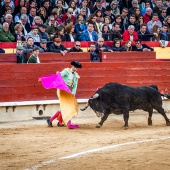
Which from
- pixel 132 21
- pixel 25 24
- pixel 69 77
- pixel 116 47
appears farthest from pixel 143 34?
pixel 69 77

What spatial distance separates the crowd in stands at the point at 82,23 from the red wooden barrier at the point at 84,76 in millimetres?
382

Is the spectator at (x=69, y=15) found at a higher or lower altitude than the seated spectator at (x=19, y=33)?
higher

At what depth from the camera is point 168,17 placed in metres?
18.9

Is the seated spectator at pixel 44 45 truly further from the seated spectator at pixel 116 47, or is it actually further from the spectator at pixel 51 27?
the seated spectator at pixel 116 47

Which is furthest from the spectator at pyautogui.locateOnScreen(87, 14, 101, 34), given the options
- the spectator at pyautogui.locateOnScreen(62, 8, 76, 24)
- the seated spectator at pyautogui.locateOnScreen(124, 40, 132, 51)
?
the seated spectator at pyautogui.locateOnScreen(124, 40, 132, 51)

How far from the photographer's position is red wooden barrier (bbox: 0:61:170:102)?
1525cm

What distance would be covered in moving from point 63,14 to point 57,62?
1952 millimetres

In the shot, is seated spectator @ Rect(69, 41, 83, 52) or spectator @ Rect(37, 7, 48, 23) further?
spectator @ Rect(37, 7, 48, 23)

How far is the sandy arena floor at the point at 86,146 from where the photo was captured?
30.4ft

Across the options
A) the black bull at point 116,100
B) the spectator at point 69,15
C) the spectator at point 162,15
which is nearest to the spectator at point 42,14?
the spectator at point 69,15

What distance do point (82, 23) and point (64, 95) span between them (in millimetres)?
3416

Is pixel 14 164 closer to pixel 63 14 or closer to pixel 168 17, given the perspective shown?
pixel 63 14

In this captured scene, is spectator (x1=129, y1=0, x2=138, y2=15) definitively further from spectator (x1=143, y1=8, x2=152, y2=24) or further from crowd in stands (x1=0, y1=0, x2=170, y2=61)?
spectator (x1=143, y1=8, x2=152, y2=24)

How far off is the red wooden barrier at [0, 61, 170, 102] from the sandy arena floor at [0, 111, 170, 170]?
0.84 m
